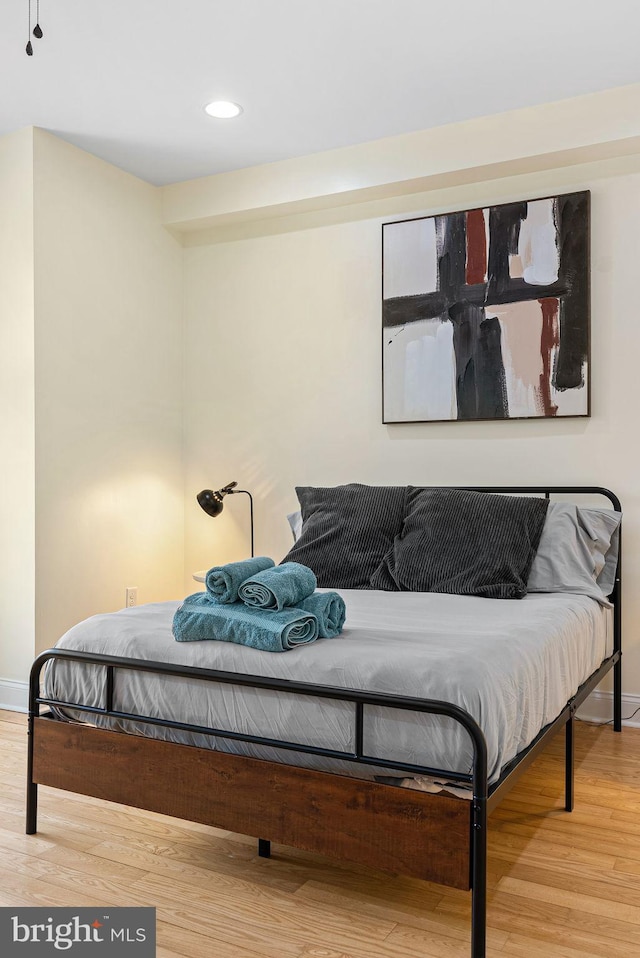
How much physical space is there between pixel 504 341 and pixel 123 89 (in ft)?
6.37

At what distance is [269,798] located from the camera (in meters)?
1.88

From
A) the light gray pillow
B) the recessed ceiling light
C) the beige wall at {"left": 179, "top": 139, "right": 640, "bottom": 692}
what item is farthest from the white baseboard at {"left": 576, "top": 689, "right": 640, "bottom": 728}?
the recessed ceiling light

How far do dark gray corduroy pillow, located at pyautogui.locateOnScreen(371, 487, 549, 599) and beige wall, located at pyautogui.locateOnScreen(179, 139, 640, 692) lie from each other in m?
0.46

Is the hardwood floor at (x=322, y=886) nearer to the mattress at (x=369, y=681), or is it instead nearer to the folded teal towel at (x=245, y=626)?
the mattress at (x=369, y=681)

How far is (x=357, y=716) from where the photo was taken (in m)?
1.79

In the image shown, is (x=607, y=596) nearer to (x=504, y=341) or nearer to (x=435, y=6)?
(x=504, y=341)

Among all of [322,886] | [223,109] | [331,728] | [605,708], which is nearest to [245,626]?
[331,728]

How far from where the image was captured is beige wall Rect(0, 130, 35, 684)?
3.53m

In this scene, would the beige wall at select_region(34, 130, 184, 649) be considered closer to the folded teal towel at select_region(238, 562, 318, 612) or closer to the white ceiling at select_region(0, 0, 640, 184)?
the white ceiling at select_region(0, 0, 640, 184)

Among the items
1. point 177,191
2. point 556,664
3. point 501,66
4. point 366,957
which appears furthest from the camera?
point 177,191

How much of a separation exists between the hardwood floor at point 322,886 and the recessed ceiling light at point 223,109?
2.69m

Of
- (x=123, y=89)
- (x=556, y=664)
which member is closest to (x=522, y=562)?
(x=556, y=664)

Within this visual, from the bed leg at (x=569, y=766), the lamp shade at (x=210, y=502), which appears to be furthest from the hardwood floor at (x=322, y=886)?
the lamp shade at (x=210, y=502)

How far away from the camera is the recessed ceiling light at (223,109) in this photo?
3314 mm
